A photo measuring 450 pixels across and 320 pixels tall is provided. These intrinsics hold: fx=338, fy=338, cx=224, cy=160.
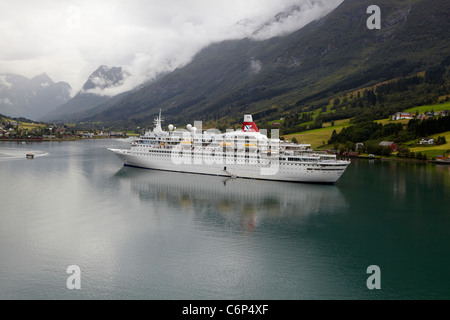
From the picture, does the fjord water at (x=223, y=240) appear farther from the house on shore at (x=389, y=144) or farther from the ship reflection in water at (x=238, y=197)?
the house on shore at (x=389, y=144)

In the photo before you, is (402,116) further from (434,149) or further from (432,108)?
(434,149)

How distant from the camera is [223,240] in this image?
2212 centimetres

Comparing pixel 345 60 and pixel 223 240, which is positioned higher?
pixel 345 60

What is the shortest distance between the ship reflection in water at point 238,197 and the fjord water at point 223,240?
0.38 feet

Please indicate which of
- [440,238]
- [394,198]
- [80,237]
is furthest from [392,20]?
[80,237]

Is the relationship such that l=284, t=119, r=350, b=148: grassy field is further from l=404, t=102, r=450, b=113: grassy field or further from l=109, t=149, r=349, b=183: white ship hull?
l=109, t=149, r=349, b=183: white ship hull

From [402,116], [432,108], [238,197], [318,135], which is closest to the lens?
[238,197]

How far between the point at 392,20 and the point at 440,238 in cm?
18031

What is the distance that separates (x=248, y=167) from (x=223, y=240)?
22974mm

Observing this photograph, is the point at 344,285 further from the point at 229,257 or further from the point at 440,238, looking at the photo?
the point at 440,238

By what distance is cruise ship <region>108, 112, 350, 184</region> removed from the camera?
135 feet

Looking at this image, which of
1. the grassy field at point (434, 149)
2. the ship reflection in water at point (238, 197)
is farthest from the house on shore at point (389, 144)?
the ship reflection in water at point (238, 197)

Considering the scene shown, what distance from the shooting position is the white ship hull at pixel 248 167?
133 ft

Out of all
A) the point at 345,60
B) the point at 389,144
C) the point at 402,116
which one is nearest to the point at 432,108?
the point at 402,116
